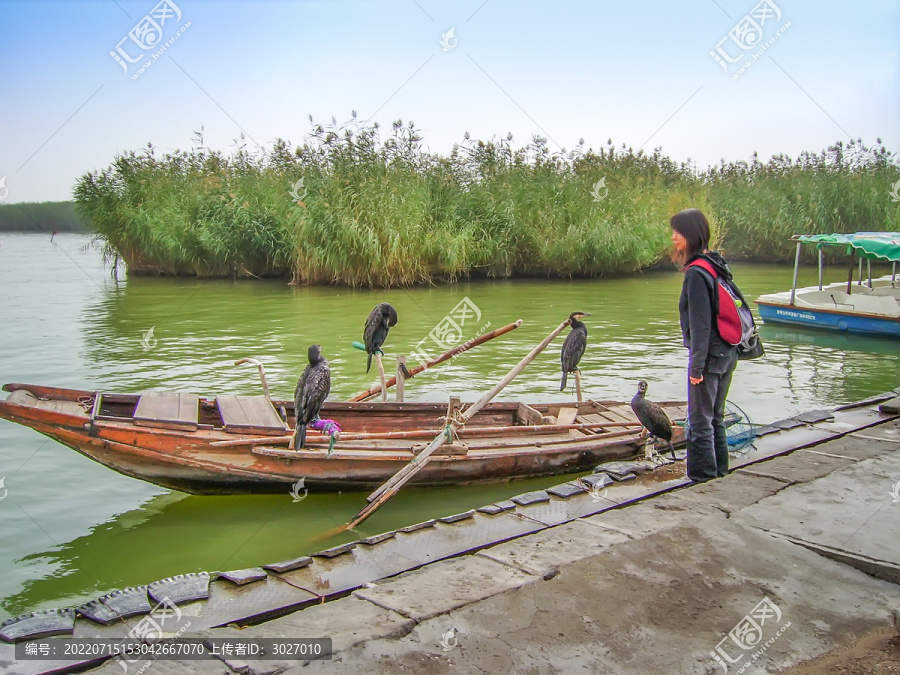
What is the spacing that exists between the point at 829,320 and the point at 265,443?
11440 millimetres

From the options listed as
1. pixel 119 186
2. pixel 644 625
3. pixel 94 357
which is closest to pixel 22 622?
pixel 644 625

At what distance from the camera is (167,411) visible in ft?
18.9

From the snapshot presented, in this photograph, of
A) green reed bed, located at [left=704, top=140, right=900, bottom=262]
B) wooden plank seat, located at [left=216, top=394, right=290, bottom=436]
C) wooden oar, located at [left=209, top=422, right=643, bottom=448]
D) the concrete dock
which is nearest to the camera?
the concrete dock

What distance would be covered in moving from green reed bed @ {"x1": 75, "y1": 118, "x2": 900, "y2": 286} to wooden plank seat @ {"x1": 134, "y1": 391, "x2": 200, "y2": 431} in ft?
38.6

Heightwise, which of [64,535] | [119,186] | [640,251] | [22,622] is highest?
[119,186]

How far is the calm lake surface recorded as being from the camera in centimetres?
508

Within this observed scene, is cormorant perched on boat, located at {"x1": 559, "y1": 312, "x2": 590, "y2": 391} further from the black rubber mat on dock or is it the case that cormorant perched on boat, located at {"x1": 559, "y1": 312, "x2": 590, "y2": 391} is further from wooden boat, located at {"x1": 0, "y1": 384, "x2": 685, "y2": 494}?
the black rubber mat on dock

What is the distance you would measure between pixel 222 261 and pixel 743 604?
775 inches

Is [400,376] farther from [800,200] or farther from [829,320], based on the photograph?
[800,200]

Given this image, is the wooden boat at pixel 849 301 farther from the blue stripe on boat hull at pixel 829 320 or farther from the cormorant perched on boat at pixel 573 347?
the cormorant perched on boat at pixel 573 347

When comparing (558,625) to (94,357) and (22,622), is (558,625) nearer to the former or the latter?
(22,622)

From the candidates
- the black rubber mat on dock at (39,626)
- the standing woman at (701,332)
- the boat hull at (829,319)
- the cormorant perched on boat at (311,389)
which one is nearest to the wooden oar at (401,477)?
the cormorant perched on boat at (311,389)

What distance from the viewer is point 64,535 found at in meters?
5.27
